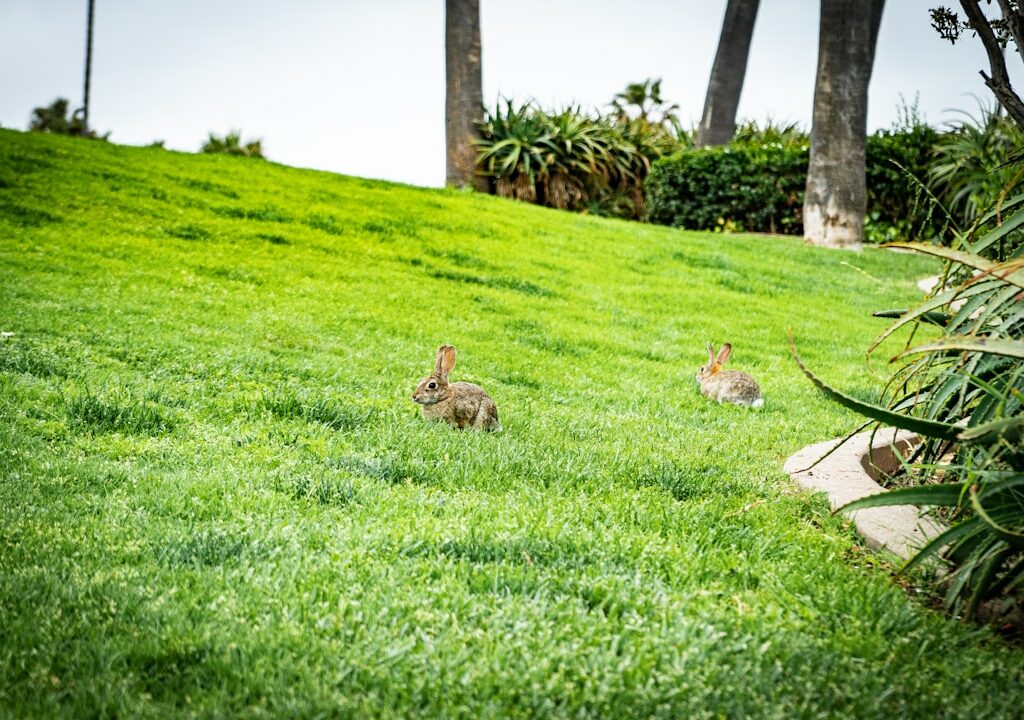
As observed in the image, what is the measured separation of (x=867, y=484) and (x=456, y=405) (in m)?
2.53

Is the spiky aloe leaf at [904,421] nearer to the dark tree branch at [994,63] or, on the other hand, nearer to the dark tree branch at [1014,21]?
the dark tree branch at [994,63]

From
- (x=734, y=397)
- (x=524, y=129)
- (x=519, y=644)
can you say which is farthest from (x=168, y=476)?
(x=524, y=129)

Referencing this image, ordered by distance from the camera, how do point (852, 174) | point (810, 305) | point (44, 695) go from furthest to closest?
point (852, 174), point (810, 305), point (44, 695)

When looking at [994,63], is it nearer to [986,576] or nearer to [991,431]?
[991,431]

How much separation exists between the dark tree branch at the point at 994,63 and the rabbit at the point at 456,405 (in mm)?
3352

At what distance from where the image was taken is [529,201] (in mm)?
21578

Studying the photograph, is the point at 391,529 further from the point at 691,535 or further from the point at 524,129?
the point at 524,129

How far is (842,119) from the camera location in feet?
59.7

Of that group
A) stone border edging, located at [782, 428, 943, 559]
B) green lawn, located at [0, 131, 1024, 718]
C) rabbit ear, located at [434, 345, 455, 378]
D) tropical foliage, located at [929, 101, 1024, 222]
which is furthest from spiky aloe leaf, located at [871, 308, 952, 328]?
tropical foliage, located at [929, 101, 1024, 222]

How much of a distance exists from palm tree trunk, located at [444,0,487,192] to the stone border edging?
52.9ft

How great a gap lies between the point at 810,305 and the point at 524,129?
10.2 meters

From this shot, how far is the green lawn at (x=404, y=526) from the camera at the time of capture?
2.85 meters

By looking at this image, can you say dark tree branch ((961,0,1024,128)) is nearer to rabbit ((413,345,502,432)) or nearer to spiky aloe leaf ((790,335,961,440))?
spiky aloe leaf ((790,335,961,440))

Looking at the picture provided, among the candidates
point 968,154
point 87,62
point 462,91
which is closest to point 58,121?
point 87,62
